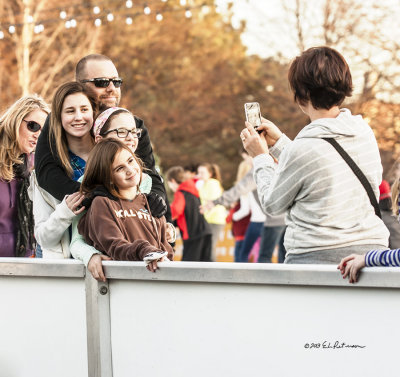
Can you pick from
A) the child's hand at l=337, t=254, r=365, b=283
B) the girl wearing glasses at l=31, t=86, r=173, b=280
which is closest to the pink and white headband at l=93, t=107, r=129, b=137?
the girl wearing glasses at l=31, t=86, r=173, b=280

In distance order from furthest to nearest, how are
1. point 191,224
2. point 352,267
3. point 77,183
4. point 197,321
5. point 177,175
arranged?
point 177,175, point 191,224, point 77,183, point 197,321, point 352,267

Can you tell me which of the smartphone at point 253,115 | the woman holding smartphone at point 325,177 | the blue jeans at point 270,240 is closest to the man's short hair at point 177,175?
the blue jeans at point 270,240

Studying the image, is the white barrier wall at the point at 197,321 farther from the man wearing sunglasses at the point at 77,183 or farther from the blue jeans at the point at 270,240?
the blue jeans at the point at 270,240

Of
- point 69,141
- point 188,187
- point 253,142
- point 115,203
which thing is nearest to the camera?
point 253,142

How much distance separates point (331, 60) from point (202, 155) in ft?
124

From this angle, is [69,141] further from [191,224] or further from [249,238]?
[249,238]

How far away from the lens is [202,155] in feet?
137

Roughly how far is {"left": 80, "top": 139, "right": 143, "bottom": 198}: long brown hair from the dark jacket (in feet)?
26.6

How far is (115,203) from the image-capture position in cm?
461

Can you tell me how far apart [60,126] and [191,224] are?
25.4 feet

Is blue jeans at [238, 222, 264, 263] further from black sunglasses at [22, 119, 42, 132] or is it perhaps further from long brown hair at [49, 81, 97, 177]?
long brown hair at [49, 81, 97, 177]

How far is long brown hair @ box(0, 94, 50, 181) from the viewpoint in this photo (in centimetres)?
607

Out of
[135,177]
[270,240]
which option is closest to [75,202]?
[135,177]

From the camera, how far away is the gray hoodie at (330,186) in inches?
151
